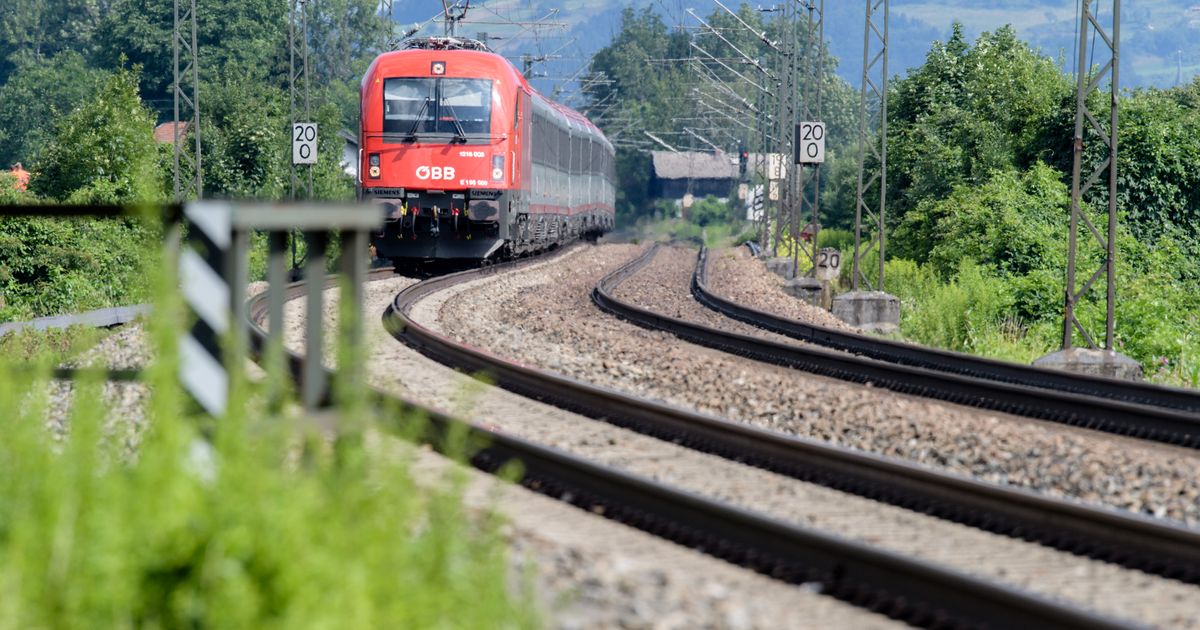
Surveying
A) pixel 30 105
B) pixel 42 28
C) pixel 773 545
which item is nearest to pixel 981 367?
pixel 773 545

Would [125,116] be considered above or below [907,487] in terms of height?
above

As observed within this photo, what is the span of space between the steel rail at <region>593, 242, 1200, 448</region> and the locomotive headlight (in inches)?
272

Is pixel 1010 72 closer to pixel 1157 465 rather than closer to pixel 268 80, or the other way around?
pixel 1157 465

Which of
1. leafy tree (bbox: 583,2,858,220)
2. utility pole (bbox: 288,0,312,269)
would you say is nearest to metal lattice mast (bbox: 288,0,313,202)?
utility pole (bbox: 288,0,312,269)

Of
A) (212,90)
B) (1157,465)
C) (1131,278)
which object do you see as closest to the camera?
(1157,465)

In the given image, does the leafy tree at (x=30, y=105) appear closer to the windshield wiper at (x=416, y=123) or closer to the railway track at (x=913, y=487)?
the windshield wiper at (x=416, y=123)

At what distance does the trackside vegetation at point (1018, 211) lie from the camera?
22312 mm

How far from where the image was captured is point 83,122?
39.1 m

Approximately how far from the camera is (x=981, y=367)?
14.3 metres

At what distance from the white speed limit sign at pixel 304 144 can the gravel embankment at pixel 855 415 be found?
13.2m

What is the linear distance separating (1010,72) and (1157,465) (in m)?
39.9

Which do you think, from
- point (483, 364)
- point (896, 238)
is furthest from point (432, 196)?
point (896, 238)

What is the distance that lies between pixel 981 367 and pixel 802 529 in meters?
8.70

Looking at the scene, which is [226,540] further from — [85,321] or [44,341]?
[85,321]
